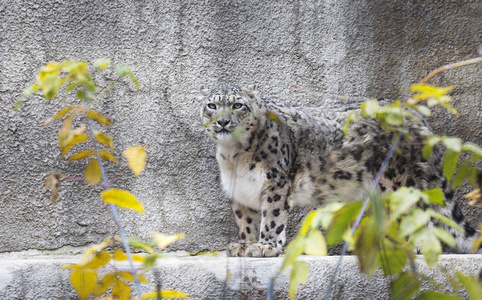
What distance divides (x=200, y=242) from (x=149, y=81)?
1.14 meters

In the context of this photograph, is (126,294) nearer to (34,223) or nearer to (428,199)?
(428,199)

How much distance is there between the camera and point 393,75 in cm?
468

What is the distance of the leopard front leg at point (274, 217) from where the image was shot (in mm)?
4051

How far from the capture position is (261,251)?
12.8ft

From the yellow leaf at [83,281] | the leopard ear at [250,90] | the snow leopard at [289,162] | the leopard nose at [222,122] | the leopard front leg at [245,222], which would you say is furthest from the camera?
the leopard front leg at [245,222]

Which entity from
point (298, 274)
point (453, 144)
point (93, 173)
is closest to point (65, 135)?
point (93, 173)

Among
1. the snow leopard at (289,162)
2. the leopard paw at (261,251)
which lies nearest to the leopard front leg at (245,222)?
the snow leopard at (289,162)

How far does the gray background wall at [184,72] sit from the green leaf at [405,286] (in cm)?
288

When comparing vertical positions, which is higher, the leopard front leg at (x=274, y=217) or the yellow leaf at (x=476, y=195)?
the yellow leaf at (x=476, y=195)

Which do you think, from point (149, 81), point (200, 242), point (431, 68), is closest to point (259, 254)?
point (200, 242)

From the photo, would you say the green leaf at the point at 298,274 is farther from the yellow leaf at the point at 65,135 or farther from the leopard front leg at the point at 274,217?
the leopard front leg at the point at 274,217

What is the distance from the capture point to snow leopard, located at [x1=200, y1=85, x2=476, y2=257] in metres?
4.11

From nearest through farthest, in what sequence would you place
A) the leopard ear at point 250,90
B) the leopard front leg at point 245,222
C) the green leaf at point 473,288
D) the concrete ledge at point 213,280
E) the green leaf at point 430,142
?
the green leaf at point 473,288 < the green leaf at point 430,142 < the concrete ledge at point 213,280 < the leopard ear at point 250,90 < the leopard front leg at point 245,222

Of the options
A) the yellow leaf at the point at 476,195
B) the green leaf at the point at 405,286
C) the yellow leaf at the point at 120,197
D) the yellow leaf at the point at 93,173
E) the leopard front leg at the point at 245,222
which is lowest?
the leopard front leg at the point at 245,222
